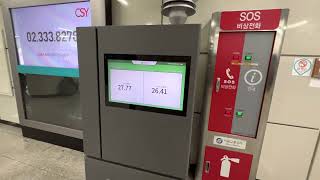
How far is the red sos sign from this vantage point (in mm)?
1999

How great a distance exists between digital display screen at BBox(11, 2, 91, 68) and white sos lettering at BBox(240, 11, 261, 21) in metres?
1.67

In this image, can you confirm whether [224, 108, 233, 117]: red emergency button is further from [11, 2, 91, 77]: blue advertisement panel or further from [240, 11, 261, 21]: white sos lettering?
[11, 2, 91, 77]: blue advertisement panel

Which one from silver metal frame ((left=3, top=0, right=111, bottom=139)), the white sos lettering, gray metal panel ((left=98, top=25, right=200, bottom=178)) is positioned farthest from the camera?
silver metal frame ((left=3, top=0, right=111, bottom=139))

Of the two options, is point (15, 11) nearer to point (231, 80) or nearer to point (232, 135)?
point (231, 80)

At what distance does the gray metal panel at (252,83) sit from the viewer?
143cm

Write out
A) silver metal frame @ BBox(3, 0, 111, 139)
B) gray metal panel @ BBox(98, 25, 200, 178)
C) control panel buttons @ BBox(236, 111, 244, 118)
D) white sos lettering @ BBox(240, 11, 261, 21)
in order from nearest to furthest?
gray metal panel @ BBox(98, 25, 200, 178) → white sos lettering @ BBox(240, 11, 261, 21) → control panel buttons @ BBox(236, 111, 244, 118) → silver metal frame @ BBox(3, 0, 111, 139)

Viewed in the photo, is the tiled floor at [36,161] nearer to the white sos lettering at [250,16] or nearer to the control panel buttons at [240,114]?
the control panel buttons at [240,114]

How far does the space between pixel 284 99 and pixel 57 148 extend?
2955 mm

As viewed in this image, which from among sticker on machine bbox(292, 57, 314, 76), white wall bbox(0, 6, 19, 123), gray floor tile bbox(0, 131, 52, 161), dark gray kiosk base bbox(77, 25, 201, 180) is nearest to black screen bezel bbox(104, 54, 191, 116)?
dark gray kiosk base bbox(77, 25, 201, 180)

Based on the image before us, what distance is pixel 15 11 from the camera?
2.34 meters

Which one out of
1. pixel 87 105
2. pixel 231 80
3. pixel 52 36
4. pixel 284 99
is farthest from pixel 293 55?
pixel 52 36

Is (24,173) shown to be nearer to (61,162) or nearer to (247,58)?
(61,162)

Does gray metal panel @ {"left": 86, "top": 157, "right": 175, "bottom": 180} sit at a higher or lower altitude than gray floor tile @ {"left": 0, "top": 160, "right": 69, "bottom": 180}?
higher

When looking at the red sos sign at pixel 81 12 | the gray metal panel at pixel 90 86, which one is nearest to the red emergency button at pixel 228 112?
the gray metal panel at pixel 90 86
